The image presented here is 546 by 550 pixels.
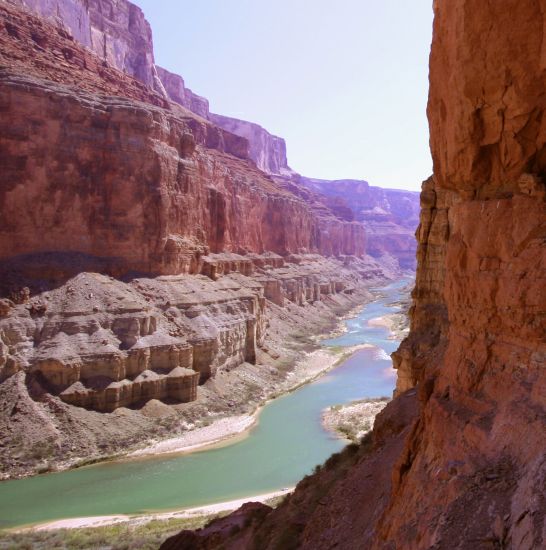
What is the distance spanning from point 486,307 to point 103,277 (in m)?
33.3

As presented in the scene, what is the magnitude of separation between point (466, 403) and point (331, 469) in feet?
Answer: 32.3

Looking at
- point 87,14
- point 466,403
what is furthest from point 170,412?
point 87,14

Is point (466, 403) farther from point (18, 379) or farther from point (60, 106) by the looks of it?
point (60, 106)

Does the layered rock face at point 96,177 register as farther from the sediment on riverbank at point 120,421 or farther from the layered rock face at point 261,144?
the layered rock face at point 261,144

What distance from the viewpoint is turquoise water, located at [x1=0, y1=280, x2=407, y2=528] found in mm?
23844

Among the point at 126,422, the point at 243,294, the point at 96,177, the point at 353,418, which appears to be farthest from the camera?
the point at 243,294

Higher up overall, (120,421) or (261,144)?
(261,144)

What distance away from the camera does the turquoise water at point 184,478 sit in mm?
23844

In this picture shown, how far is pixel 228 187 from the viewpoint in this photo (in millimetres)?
68062

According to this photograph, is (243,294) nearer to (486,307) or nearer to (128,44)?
(486,307)

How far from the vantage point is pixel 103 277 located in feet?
121

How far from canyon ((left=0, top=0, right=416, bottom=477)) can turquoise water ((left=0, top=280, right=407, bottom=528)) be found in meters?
1.69

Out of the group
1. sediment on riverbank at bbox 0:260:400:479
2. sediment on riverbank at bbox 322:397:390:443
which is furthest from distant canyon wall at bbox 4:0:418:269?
sediment on riverbank at bbox 322:397:390:443

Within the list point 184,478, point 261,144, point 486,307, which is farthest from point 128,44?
point 486,307
